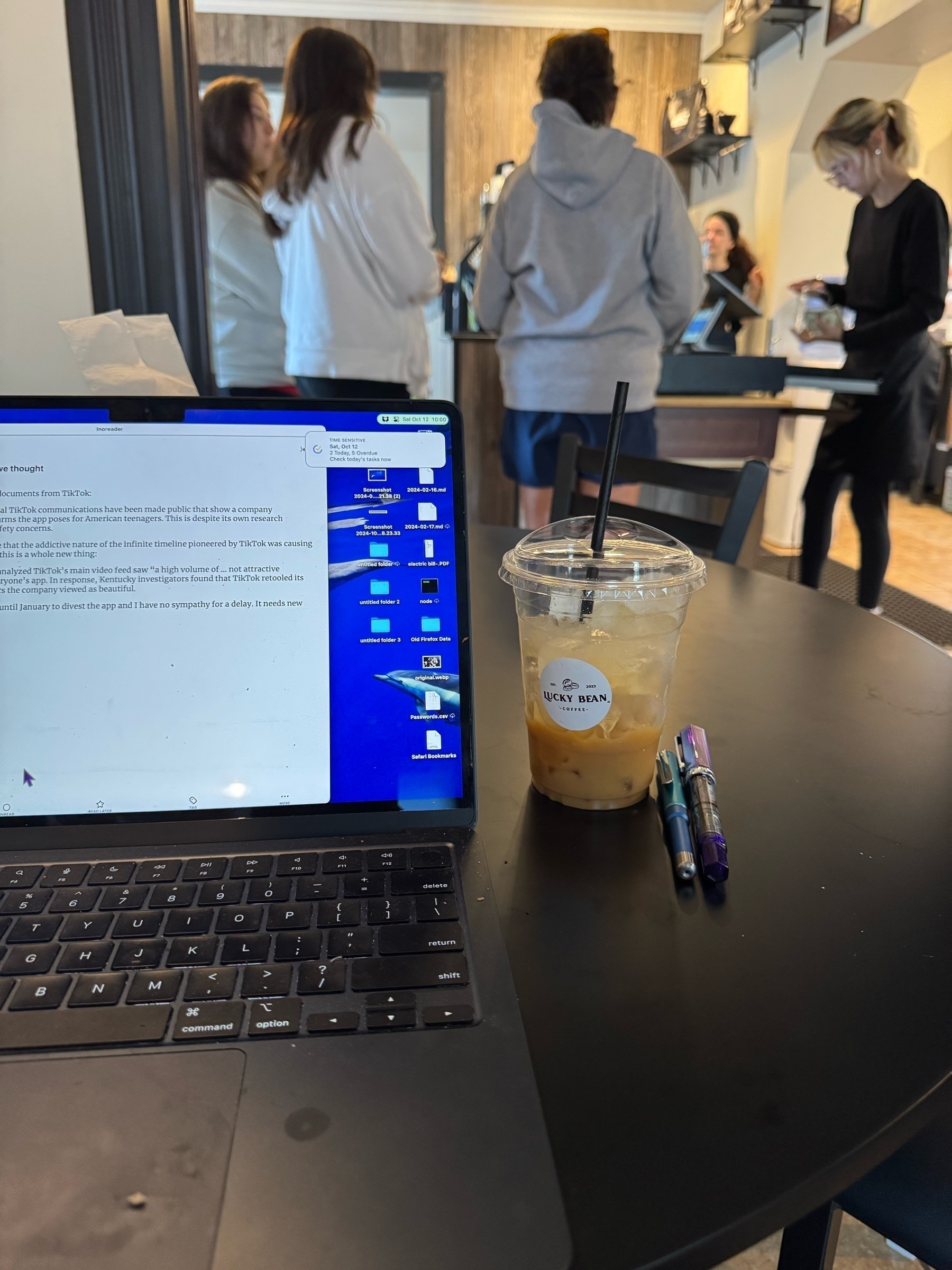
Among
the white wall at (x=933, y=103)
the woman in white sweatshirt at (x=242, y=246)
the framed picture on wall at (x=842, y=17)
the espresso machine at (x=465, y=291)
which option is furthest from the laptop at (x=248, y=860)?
the white wall at (x=933, y=103)

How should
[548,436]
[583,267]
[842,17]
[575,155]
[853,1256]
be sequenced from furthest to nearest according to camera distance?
[842,17]
[548,436]
[583,267]
[575,155]
[853,1256]

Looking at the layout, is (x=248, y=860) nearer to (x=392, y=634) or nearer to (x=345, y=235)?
(x=392, y=634)

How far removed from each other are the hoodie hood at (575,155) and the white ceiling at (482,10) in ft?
11.3

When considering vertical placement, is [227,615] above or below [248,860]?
above

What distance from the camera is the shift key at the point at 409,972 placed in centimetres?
37

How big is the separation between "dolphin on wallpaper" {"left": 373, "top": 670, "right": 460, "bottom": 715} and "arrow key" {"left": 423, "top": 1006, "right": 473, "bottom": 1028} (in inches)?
7.1

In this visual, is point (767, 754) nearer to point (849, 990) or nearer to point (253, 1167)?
point (849, 990)

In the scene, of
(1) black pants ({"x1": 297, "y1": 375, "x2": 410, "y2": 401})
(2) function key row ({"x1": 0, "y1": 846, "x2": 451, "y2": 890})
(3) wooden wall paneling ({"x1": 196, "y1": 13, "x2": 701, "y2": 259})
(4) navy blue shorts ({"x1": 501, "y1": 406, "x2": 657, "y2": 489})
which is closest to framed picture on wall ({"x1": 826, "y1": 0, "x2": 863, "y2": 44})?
(3) wooden wall paneling ({"x1": 196, "y1": 13, "x2": 701, "y2": 259})

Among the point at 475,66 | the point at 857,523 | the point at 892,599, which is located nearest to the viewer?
the point at 857,523

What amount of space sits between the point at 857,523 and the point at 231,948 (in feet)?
8.45

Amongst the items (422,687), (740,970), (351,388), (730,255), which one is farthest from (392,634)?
(730,255)

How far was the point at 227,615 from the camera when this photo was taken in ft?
1.62

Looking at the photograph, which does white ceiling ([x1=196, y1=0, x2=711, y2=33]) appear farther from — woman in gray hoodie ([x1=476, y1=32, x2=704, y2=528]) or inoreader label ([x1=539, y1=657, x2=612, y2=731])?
inoreader label ([x1=539, y1=657, x2=612, y2=731])

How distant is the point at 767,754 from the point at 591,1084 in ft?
1.06
